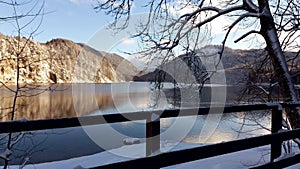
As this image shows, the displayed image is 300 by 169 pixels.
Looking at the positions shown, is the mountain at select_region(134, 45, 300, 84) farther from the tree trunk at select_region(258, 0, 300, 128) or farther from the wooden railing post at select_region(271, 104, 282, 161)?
the wooden railing post at select_region(271, 104, 282, 161)

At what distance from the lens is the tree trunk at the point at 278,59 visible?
570 cm

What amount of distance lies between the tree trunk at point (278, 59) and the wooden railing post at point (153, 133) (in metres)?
4.12

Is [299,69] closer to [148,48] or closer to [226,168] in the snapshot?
[226,168]

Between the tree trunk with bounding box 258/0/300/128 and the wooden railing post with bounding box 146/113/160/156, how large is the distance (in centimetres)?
412

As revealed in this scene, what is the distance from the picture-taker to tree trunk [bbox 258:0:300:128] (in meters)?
5.70

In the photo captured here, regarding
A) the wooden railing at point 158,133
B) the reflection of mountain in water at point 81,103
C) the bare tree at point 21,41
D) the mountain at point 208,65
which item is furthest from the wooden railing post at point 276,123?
the reflection of mountain in water at point 81,103

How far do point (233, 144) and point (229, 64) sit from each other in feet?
19.5

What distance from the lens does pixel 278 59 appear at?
577 cm

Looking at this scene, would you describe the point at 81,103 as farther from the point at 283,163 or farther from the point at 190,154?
the point at 190,154

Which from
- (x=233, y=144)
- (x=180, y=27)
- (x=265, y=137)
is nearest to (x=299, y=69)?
(x=180, y=27)

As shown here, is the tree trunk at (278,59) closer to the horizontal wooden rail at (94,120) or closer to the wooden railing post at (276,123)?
the wooden railing post at (276,123)

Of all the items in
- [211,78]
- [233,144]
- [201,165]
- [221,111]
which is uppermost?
[211,78]

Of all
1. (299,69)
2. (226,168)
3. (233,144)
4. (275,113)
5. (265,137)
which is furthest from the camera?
(299,69)

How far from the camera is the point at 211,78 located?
661 centimetres
